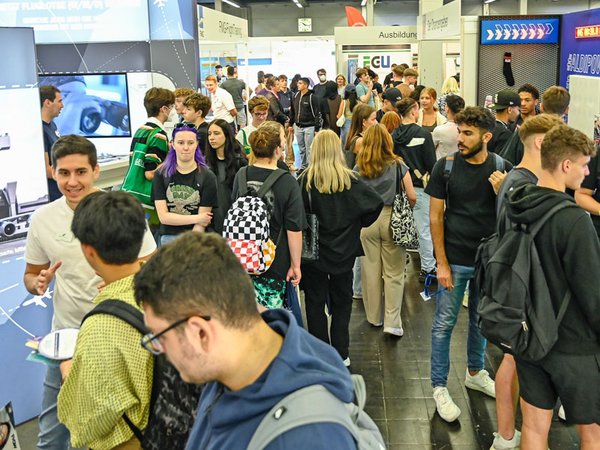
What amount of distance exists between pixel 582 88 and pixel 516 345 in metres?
3.94

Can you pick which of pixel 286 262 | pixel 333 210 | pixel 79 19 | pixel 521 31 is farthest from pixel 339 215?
pixel 521 31

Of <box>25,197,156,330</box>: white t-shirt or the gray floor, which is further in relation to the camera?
the gray floor

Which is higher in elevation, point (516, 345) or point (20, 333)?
point (516, 345)

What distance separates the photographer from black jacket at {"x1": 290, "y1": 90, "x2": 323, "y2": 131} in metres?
11.8

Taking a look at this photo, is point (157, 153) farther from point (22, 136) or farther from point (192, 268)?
point (192, 268)

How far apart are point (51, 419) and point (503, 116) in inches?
173


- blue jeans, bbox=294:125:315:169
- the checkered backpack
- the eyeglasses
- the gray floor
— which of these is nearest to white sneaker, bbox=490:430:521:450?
the gray floor

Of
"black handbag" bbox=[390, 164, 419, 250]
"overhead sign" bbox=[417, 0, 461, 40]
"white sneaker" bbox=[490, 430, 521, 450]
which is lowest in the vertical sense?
"white sneaker" bbox=[490, 430, 521, 450]

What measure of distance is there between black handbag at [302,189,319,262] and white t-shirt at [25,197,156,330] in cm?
167

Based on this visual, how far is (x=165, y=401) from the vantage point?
6.25 feet

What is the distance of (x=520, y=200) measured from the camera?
9.20ft

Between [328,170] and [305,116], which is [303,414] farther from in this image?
[305,116]

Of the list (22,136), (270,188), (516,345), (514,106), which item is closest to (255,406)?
(516,345)

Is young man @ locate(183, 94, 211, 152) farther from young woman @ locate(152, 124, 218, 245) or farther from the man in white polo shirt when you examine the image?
the man in white polo shirt
